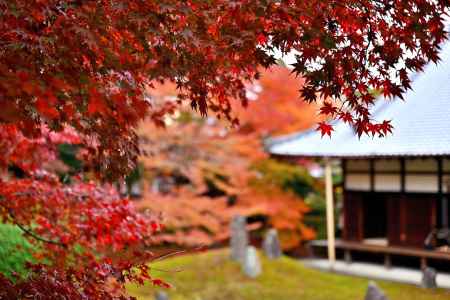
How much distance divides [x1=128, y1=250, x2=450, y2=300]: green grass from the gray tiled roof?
2.35m

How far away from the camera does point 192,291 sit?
11219mm

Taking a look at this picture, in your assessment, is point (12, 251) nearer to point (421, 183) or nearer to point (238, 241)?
point (238, 241)

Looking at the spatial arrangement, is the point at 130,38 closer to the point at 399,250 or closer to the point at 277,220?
the point at 399,250

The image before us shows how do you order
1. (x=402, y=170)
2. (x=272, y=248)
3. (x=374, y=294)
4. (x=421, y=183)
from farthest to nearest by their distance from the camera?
(x=272, y=248) < (x=402, y=170) < (x=421, y=183) < (x=374, y=294)

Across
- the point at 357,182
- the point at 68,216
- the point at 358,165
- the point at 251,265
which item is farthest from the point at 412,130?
the point at 68,216

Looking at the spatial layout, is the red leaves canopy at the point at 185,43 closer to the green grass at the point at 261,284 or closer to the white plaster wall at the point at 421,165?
the green grass at the point at 261,284

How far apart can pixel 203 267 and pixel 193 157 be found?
2.81 m

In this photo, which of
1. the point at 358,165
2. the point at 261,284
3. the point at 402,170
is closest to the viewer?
the point at 261,284

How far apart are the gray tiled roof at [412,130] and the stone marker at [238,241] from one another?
1.82 metres

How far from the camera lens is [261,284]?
11.4 metres

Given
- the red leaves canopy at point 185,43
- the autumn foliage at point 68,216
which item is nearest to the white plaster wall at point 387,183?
the autumn foliage at point 68,216

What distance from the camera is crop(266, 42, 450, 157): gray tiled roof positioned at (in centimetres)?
1102

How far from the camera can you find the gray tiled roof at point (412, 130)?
36.2 feet

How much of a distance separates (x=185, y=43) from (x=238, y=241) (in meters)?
9.68
